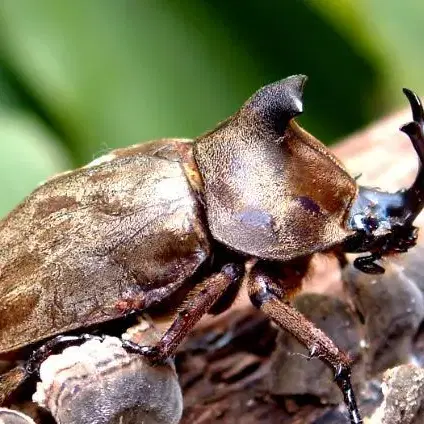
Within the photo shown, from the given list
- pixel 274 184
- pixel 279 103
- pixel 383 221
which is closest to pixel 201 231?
pixel 274 184

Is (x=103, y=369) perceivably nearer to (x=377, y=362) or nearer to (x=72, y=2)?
(x=377, y=362)

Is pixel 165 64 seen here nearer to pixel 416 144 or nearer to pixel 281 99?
pixel 281 99

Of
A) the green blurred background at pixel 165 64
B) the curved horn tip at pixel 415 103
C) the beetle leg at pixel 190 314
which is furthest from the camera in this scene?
the green blurred background at pixel 165 64

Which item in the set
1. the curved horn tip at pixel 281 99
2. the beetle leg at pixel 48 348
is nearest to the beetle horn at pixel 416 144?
the curved horn tip at pixel 281 99

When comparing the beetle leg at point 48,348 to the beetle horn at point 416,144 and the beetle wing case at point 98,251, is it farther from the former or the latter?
the beetle horn at point 416,144

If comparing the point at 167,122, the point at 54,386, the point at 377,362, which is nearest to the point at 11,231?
the point at 54,386

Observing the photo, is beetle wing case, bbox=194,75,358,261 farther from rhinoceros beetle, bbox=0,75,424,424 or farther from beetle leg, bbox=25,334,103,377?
beetle leg, bbox=25,334,103,377
